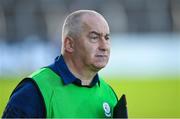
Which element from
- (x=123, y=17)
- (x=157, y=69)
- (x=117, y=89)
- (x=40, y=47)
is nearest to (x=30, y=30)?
(x=40, y=47)

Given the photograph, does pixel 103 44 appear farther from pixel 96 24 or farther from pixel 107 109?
pixel 107 109

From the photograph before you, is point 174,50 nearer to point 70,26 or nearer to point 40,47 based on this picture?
point 40,47

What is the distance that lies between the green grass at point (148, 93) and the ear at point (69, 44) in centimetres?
514

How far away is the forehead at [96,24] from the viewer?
3.34 m

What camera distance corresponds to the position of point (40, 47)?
11492mm

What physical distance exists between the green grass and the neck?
5.11 metres

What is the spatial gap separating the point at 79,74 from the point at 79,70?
23 mm

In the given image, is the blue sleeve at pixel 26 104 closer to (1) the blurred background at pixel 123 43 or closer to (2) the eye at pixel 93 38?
(2) the eye at pixel 93 38

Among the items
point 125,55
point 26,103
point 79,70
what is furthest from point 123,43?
point 26,103

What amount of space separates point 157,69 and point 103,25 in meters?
6.85

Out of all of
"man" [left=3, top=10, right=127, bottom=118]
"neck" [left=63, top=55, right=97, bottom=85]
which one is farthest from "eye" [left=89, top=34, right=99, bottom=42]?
"neck" [left=63, top=55, right=97, bottom=85]

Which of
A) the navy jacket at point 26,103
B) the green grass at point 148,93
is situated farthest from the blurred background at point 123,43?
the navy jacket at point 26,103

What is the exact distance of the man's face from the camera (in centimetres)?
335

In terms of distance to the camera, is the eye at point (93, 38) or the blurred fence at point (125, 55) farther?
the blurred fence at point (125, 55)
